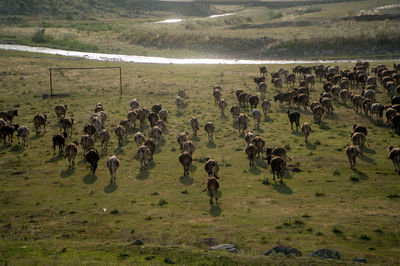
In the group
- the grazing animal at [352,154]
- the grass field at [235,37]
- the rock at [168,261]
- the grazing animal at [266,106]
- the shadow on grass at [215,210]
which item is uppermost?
the grass field at [235,37]

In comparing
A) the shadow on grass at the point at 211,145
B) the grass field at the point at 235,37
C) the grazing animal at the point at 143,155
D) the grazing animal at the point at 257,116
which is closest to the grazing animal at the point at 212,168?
the grazing animal at the point at 143,155

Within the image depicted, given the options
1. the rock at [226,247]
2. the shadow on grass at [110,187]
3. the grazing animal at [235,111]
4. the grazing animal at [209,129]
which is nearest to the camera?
the rock at [226,247]

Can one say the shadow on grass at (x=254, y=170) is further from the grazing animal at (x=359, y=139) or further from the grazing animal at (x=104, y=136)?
the grazing animal at (x=104, y=136)

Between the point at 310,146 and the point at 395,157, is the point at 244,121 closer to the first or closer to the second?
the point at 310,146

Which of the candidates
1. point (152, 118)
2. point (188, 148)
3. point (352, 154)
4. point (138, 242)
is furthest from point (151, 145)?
point (138, 242)

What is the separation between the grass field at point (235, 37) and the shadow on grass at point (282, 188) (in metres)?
61.6

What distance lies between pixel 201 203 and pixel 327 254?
307 inches

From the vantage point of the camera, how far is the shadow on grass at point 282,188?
23391 mm

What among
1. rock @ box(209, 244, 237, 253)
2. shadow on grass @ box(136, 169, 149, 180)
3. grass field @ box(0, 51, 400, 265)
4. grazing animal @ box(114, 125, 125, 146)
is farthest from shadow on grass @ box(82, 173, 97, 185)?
rock @ box(209, 244, 237, 253)

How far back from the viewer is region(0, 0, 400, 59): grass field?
281 ft

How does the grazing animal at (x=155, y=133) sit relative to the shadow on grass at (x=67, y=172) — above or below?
above

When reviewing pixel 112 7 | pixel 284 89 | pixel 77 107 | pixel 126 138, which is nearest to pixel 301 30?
pixel 284 89

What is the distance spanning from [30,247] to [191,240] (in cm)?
607

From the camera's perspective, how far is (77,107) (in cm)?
4503
